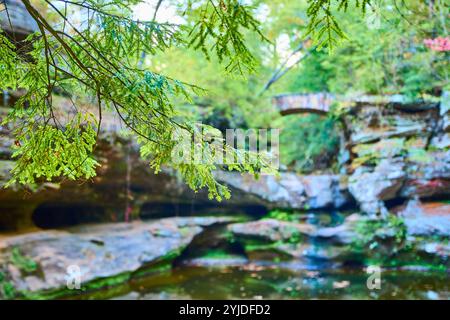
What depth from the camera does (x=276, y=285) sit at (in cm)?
655

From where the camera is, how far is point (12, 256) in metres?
5.52

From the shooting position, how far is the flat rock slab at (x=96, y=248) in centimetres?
551

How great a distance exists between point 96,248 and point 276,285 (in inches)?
123

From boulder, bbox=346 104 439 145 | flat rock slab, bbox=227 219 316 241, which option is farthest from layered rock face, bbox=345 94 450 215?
flat rock slab, bbox=227 219 316 241

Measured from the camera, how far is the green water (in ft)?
19.3

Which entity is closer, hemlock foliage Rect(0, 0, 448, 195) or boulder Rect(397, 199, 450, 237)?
hemlock foliage Rect(0, 0, 448, 195)

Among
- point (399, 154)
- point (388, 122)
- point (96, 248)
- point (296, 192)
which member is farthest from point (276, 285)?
point (388, 122)

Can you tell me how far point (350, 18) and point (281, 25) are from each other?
1.75 meters

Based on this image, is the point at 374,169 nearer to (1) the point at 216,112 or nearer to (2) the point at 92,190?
(1) the point at 216,112

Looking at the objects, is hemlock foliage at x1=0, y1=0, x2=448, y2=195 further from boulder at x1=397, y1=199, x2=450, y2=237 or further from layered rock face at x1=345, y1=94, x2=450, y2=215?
boulder at x1=397, y1=199, x2=450, y2=237

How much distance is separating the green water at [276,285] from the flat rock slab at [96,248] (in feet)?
1.23

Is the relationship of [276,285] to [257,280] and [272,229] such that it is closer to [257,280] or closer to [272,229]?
[257,280]

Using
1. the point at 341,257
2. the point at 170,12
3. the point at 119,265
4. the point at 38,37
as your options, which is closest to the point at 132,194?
the point at 119,265

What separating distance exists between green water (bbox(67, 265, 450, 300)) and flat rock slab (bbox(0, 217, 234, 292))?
0.38 metres
